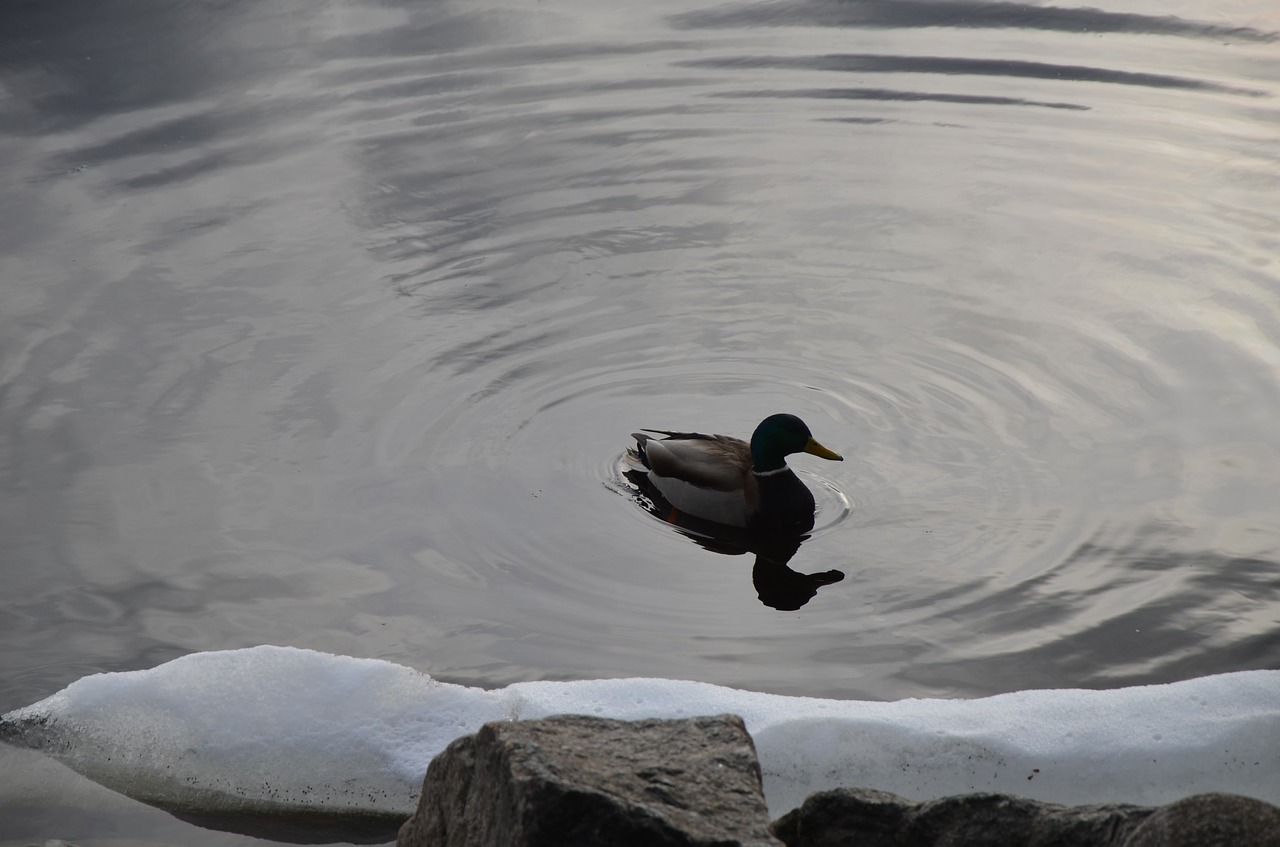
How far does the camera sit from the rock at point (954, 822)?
10.9ft

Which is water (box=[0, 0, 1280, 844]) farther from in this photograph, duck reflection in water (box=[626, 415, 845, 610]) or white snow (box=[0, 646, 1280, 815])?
white snow (box=[0, 646, 1280, 815])

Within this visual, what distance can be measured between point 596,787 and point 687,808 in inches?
9.0

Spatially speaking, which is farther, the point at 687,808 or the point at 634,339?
the point at 634,339

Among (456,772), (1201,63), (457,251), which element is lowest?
(456,772)

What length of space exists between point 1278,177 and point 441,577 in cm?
657

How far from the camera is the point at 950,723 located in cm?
446

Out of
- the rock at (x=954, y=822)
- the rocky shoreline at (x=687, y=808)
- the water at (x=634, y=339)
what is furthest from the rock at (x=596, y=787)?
the water at (x=634, y=339)

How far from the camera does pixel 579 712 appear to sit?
4.55 meters

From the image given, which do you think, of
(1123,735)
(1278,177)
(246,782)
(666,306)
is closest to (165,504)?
(246,782)

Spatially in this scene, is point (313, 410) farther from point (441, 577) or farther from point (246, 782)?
point (246, 782)

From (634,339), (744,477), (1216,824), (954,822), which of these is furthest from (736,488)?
(1216,824)

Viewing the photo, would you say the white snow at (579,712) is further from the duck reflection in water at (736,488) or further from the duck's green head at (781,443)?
the duck's green head at (781,443)

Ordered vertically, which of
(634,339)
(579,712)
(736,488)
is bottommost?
(579,712)

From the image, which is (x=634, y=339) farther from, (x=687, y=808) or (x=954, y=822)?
(x=687, y=808)
